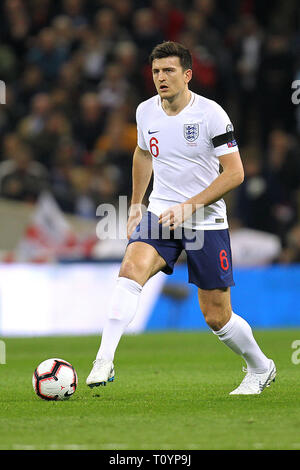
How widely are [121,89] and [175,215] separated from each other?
985 cm

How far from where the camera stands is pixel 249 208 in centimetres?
1444

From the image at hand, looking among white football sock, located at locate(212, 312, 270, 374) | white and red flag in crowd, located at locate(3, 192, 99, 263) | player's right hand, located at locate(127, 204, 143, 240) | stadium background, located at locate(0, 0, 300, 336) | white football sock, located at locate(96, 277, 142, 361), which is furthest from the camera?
white and red flag in crowd, located at locate(3, 192, 99, 263)

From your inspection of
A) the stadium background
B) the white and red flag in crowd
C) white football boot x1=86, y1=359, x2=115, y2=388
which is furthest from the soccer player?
the white and red flag in crowd

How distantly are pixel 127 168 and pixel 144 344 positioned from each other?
379cm

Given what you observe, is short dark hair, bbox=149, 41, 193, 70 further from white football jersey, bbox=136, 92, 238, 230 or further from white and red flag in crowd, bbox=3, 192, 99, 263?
white and red flag in crowd, bbox=3, 192, 99, 263

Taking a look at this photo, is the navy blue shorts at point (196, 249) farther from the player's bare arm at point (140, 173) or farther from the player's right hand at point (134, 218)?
the player's bare arm at point (140, 173)

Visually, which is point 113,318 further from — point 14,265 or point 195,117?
point 14,265

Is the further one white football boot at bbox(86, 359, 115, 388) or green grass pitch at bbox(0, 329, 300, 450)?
white football boot at bbox(86, 359, 115, 388)

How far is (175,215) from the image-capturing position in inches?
255

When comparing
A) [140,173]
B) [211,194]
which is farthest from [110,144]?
[211,194]

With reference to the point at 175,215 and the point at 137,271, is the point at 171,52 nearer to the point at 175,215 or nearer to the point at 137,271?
the point at 175,215

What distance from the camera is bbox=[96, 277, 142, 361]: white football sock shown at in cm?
644

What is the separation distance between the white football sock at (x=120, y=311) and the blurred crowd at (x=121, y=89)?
773 centimetres
